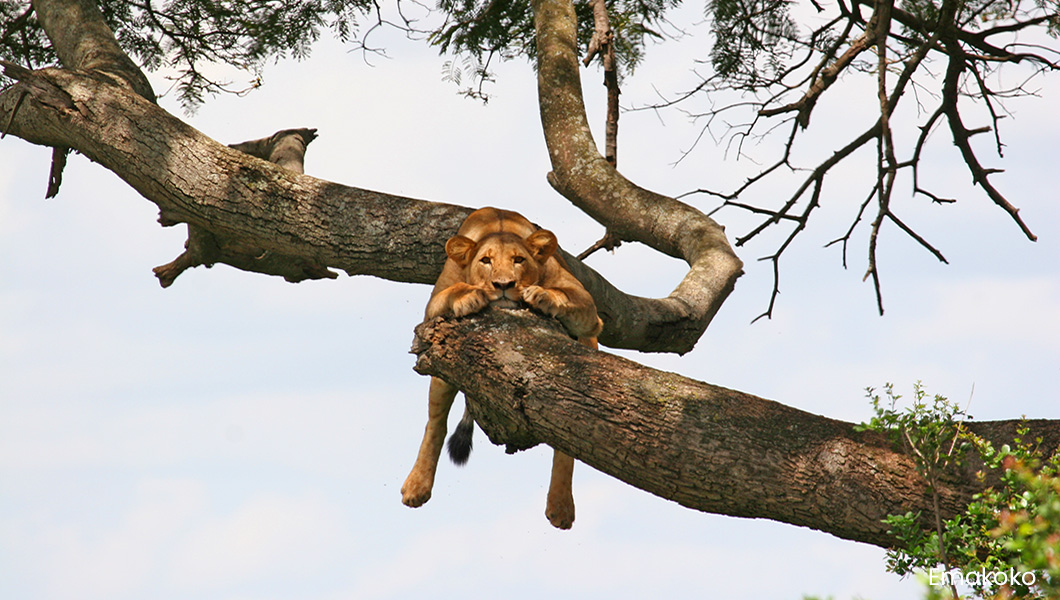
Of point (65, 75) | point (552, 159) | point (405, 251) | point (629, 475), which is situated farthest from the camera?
point (552, 159)

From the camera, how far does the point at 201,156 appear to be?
620 centimetres

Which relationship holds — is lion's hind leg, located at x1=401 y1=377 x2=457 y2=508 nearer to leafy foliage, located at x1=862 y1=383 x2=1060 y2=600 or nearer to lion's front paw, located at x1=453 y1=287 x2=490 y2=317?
lion's front paw, located at x1=453 y1=287 x2=490 y2=317

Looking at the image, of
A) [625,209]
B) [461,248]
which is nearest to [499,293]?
[461,248]

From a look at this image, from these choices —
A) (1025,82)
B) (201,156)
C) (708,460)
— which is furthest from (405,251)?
(1025,82)

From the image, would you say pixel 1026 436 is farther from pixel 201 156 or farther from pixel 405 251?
pixel 201 156

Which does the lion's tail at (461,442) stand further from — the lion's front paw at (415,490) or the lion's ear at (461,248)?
the lion's ear at (461,248)

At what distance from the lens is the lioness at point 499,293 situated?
4867mm

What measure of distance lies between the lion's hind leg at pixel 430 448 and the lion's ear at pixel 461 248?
82 centimetres

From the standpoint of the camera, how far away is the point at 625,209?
788cm

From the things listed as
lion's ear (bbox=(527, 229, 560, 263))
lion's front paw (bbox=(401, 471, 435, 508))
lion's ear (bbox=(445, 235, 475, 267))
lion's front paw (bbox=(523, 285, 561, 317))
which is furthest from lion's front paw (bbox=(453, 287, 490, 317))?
lion's front paw (bbox=(401, 471, 435, 508))

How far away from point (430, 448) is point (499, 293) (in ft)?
3.95

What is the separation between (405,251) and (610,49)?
11.1 ft

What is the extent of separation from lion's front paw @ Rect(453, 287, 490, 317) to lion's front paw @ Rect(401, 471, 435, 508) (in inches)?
49.5

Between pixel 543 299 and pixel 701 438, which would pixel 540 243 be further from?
pixel 701 438
